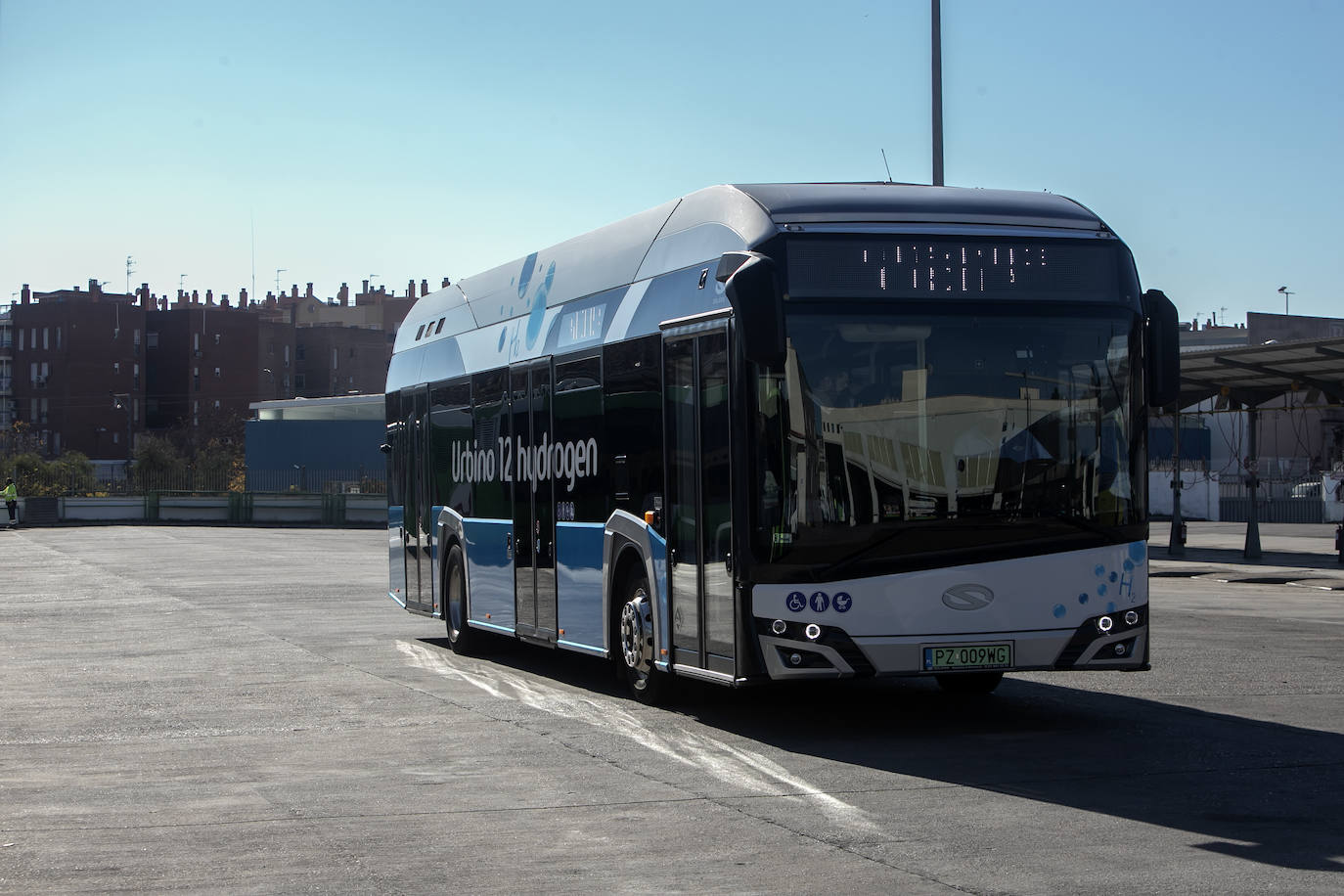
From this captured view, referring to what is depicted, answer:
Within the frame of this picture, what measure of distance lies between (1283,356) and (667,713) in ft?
72.4

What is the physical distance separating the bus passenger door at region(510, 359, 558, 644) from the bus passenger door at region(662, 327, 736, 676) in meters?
2.84

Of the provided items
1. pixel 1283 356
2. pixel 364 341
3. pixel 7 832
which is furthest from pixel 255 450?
pixel 7 832

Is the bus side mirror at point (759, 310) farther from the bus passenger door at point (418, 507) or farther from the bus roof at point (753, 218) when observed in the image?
the bus passenger door at point (418, 507)

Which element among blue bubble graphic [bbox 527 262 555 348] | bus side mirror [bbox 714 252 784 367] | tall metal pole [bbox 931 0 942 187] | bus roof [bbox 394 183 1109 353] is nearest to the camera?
bus side mirror [bbox 714 252 784 367]

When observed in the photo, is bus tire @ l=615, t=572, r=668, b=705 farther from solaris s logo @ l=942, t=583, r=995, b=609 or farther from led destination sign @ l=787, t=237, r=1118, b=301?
led destination sign @ l=787, t=237, r=1118, b=301

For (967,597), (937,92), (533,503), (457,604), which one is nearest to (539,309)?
(533,503)

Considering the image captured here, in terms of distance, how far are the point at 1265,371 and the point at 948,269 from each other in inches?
963

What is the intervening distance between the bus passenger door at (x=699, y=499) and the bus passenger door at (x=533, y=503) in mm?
2843

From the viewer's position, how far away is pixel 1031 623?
10336 millimetres

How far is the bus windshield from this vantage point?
10094 mm

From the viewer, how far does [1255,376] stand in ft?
111

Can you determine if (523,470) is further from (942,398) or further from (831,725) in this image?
(942,398)

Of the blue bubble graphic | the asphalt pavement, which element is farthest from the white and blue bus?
the blue bubble graphic

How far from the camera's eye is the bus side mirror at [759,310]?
967 centimetres
